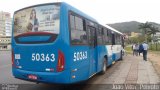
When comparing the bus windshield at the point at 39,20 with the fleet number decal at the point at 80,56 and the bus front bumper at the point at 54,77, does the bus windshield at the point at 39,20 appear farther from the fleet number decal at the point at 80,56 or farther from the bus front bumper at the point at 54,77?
the bus front bumper at the point at 54,77

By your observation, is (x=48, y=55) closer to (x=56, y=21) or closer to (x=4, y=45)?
(x=56, y=21)

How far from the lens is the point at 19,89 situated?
31.1ft

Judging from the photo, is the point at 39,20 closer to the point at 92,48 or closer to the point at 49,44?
the point at 49,44

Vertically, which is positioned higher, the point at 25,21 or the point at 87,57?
the point at 25,21

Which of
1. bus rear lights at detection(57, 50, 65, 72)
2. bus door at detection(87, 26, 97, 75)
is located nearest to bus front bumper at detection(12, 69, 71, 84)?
bus rear lights at detection(57, 50, 65, 72)

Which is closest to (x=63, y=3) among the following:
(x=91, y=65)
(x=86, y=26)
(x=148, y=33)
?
(x=86, y=26)

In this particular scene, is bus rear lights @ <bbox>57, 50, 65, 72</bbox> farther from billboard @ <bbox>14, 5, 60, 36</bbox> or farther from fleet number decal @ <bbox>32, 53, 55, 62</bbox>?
billboard @ <bbox>14, 5, 60, 36</bbox>

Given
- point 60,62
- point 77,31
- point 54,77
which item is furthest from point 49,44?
point 77,31

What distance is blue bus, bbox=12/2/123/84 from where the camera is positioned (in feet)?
26.3

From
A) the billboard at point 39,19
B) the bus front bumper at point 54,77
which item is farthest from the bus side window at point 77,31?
the bus front bumper at point 54,77

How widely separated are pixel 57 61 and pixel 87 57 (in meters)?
1.98

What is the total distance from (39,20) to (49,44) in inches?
33.7

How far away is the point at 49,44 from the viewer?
320 inches

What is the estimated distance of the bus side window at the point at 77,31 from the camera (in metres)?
8.52
